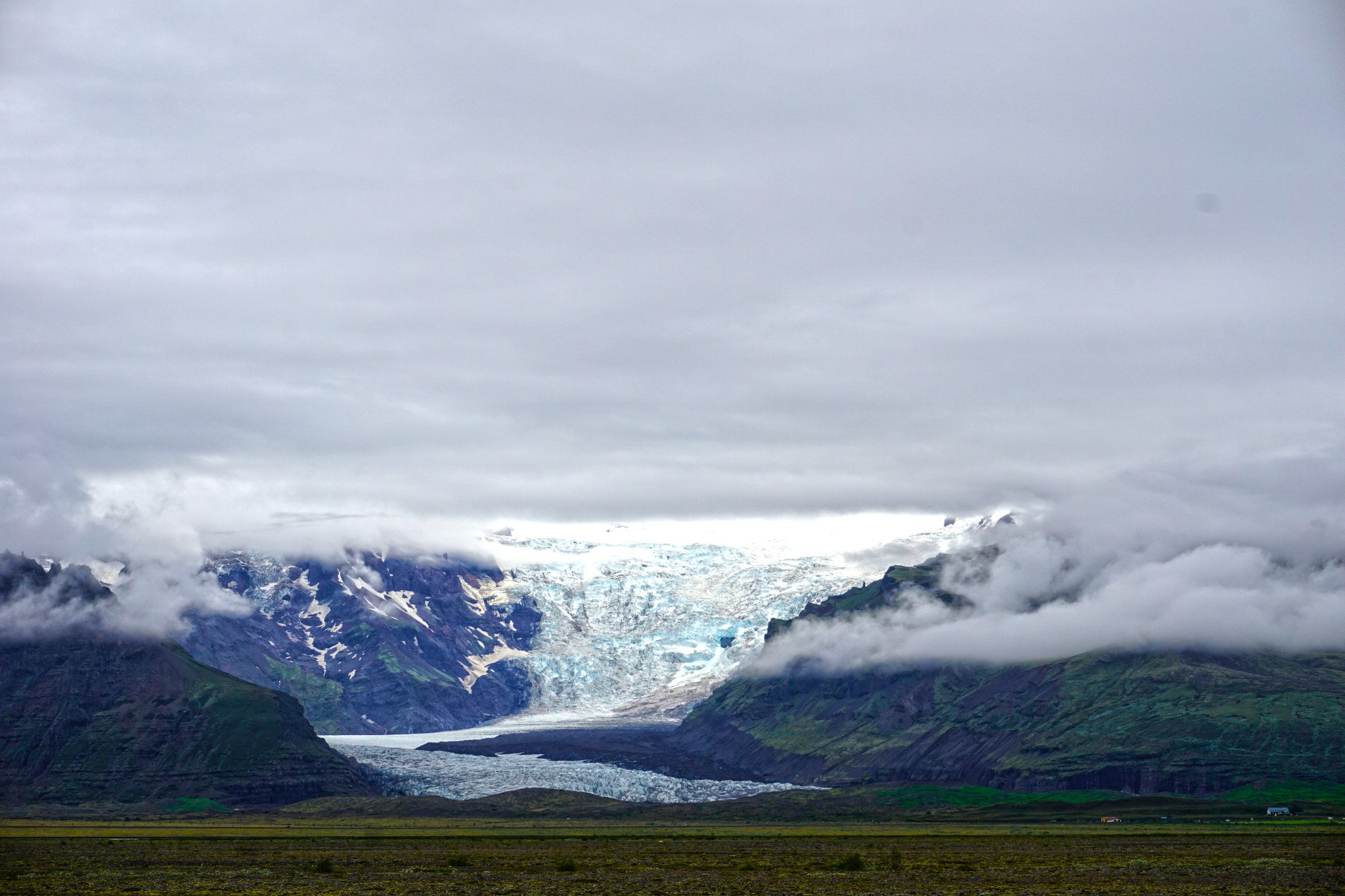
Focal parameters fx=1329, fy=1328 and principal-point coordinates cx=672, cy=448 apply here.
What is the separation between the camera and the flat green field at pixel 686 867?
373ft

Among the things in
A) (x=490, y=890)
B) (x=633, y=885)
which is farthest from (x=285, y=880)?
(x=633, y=885)

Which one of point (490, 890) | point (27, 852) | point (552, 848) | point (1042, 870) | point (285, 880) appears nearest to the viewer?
point (490, 890)

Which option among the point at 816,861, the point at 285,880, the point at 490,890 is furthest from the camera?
the point at 816,861

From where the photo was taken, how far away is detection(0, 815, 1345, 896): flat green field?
11381 cm

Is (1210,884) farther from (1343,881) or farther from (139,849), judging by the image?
(139,849)

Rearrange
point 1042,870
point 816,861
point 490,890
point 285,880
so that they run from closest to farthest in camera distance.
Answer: point 490,890, point 285,880, point 1042,870, point 816,861

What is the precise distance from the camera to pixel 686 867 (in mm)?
140750

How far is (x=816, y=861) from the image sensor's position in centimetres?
14712

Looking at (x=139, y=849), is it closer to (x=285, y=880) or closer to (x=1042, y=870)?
(x=285, y=880)

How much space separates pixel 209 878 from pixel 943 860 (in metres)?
A: 77.9

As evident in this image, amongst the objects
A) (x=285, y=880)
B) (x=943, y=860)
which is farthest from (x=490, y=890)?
(x=943, y=860)

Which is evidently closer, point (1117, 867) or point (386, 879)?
point (386, 879)

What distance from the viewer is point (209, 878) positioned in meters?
126

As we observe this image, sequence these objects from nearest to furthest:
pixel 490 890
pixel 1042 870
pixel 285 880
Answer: pixel 490 890, pixel 285 880, pixel 1042 870
